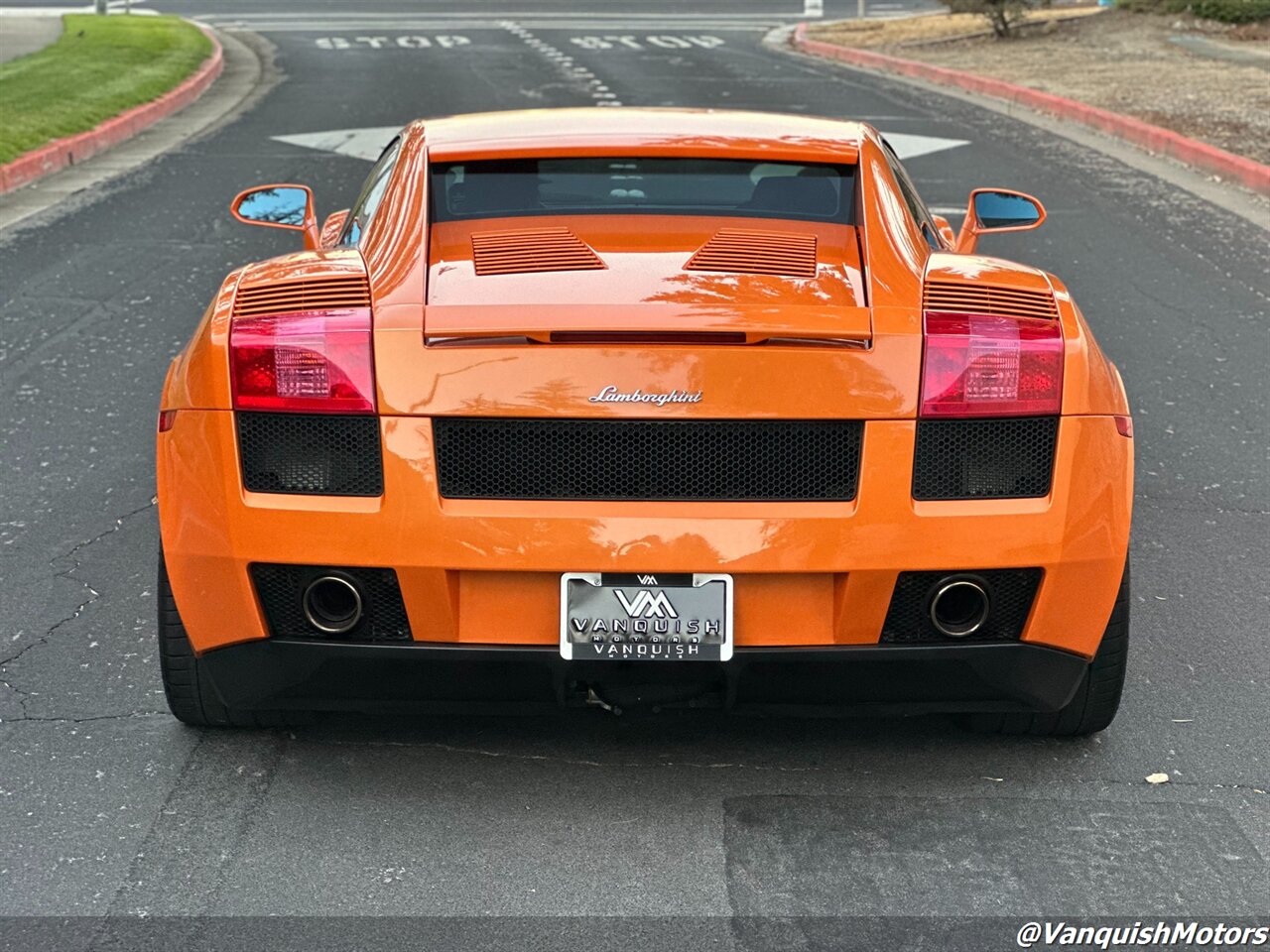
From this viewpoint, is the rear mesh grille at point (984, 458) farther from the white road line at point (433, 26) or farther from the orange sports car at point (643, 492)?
the white road line at point (433, 26)

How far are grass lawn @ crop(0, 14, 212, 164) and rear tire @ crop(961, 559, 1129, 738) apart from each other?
1150cm

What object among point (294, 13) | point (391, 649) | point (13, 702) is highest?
point (391, 649)

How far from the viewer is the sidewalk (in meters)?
24.4

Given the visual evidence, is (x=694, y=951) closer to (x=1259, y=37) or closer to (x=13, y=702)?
(x=13, y=702)

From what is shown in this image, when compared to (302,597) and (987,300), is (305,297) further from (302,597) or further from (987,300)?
(987,300)

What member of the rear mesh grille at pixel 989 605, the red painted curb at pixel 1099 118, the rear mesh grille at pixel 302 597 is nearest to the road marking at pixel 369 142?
the red painted curb at pixel 1099 118

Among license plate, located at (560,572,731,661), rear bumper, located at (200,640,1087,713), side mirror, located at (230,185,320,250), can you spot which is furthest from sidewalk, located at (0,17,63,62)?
license plate, located at (560,572,731,661)

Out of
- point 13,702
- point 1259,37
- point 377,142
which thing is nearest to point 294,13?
point 1259,37

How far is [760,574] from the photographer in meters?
3.60

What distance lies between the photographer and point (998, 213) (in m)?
5.66

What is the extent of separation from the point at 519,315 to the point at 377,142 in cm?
1281

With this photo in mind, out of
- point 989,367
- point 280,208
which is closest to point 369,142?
point 280,208

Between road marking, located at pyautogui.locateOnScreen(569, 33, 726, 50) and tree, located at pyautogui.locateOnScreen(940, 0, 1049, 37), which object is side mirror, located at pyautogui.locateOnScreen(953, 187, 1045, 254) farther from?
road marking, located at pyautogui.locateOnScreen(569, 33, 726, 50)

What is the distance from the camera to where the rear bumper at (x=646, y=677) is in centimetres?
366
